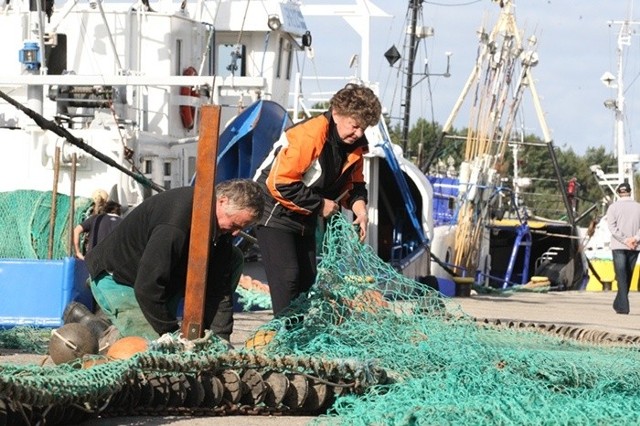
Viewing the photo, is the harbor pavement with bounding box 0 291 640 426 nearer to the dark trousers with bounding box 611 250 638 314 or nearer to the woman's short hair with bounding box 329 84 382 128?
the dark trousers with bounding box 611 250 638 314

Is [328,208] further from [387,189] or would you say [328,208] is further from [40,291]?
[387,189]

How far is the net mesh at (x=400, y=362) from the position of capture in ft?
17.0

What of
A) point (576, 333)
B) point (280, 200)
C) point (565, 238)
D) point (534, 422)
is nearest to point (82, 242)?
point (576, 333)

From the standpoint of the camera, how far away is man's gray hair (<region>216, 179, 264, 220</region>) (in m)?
6.03

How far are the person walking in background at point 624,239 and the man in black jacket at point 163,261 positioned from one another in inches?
363

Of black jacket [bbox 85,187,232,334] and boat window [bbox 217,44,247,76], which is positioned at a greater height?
boat window [bbox 217,44,247,76]

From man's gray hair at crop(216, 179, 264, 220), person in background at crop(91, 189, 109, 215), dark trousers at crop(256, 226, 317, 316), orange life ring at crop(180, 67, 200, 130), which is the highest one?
orange life ring at crop(180, 67, 200, 130)

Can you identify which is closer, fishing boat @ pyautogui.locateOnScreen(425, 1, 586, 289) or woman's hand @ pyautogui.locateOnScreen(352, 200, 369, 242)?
woman's hand @ pyautogui.locateOnScreen(352, 200, 369, 242)

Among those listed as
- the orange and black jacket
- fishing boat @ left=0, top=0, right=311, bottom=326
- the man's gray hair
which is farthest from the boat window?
the man's gray hair

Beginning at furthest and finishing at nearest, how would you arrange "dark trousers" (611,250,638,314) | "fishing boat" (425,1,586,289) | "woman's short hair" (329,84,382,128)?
1. "fishing boat" (425,1,586,289)
2. "dark trousers" (611,250,638,314)
3. "woman's short hair" (329,84,382,128)

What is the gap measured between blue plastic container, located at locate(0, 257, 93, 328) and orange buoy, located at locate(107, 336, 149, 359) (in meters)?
4.06

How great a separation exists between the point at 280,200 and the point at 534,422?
2504mm

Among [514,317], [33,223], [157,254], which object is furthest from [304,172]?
[33,223]

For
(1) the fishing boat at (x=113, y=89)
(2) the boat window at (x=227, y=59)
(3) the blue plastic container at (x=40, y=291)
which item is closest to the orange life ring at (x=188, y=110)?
(1) the fishing boat at (x=113, y=89)
